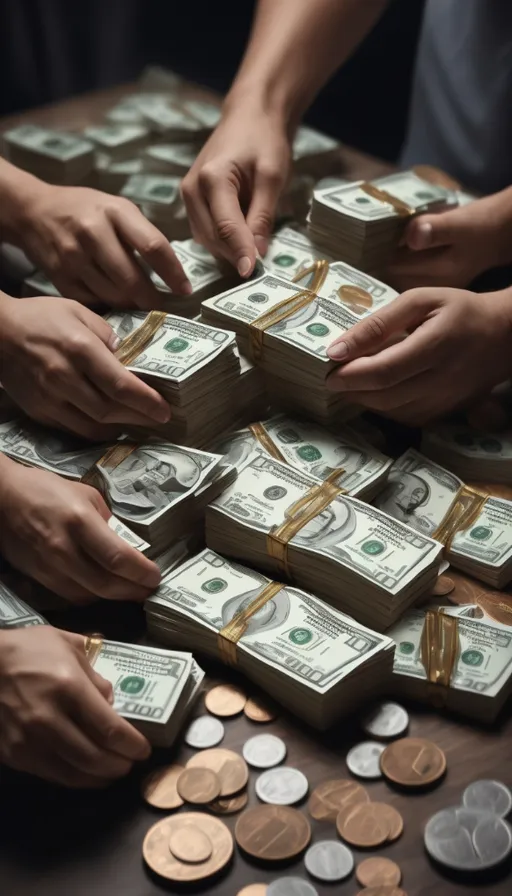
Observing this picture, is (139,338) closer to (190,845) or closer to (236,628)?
(236,628)

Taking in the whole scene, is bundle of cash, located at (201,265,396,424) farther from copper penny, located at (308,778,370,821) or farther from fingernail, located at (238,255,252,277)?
copper penny, located at (308,778,370,821)

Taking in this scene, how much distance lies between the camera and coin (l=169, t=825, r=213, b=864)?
1.06 m

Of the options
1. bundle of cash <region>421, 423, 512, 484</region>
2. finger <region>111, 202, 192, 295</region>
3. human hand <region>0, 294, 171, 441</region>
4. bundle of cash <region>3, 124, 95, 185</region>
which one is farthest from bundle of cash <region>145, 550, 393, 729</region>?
bundle of cash <region>3, 124, 95, 185</region>

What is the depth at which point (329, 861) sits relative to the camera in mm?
1065

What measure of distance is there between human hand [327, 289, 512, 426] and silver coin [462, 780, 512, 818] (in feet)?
1.81

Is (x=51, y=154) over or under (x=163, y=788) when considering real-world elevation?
over

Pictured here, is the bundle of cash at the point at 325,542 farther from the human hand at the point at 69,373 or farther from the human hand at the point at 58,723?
the human hand at the point at 58,723

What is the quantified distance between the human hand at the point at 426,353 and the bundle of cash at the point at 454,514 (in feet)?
0.32

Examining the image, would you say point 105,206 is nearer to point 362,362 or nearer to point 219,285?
point 219,285

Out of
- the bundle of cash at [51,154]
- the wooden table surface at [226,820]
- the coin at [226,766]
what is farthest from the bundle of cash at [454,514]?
the bundle of cash at [51,154]

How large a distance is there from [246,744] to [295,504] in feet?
1.07

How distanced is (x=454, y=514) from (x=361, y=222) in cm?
53

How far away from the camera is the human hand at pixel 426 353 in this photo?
4.65 ft

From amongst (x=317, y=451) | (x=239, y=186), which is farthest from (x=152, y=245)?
(x=317, y=451)
